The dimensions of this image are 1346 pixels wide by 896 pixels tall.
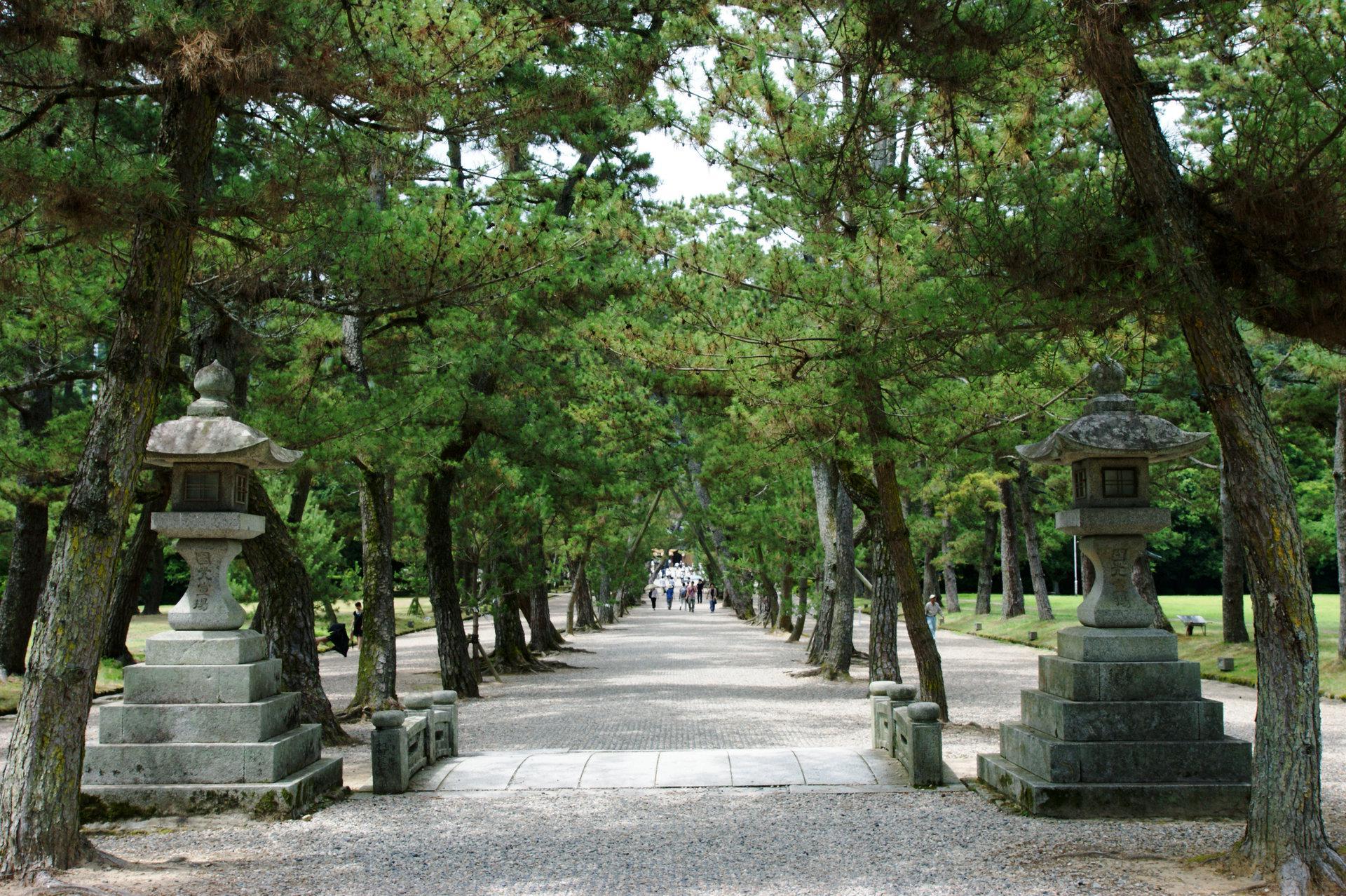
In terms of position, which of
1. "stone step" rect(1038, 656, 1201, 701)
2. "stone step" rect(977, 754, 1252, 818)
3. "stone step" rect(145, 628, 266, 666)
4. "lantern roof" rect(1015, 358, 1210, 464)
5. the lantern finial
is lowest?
"stone step" rect(977, 754, 1252, 818)

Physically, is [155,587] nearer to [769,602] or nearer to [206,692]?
[769,602]

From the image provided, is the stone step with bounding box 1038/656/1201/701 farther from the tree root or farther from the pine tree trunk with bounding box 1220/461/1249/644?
the pine tree trunk with bounding box 1220/461/1249/644

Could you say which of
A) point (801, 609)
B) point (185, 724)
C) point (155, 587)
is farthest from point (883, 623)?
point (155, 587)

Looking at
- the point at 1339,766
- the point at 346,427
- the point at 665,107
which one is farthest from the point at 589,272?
the point at 1339,766

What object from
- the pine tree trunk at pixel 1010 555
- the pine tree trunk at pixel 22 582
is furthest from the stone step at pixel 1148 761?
the pine tree trunk at pixel 1010 555

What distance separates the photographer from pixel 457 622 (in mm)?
16594

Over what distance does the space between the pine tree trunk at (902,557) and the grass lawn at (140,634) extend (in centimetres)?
786

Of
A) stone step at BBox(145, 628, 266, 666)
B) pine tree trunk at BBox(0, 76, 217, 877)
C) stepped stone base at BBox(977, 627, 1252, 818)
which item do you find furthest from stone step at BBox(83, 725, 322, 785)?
stepped stone base at BBox(977, 627, 1252, 818)

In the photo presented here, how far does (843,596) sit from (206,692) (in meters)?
12.7

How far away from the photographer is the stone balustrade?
8344mm

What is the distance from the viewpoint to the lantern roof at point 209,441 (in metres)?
7.62

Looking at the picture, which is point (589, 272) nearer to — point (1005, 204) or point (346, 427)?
point (346, 427)

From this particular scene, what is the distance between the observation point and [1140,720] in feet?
23.5

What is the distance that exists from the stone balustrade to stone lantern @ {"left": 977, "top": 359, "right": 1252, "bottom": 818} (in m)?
4.50
